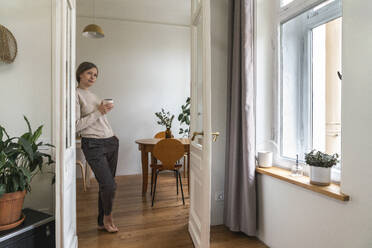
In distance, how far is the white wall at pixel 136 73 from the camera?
4.21 meters

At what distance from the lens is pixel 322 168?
4.66ft

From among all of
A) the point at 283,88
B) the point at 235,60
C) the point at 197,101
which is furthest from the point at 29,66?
the point at 283,88

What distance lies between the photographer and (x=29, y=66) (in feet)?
6.05

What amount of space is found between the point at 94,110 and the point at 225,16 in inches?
62.4

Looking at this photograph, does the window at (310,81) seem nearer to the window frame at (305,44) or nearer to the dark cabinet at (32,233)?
the window frame at (305,44)

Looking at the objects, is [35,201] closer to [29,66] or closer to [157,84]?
[29,66]

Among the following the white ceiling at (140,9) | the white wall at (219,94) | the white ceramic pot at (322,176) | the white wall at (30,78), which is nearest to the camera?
the white ceramic pot at (322,176)

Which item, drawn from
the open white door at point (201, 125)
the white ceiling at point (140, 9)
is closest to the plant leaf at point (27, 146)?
the open white door at point (201, 125)

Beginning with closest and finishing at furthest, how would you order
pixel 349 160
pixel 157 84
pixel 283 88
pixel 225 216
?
1. pixel 349 160
2. pixel 283 88
3. pixel 225 216
4. pixel 157 84

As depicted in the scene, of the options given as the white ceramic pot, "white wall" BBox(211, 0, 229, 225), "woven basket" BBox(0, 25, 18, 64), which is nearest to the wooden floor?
"white wall" BBox(211, 0, 229, 225)

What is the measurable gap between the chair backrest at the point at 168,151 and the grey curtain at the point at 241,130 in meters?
0.78

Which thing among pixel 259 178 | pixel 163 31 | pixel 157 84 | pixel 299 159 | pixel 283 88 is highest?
pixel 163 31

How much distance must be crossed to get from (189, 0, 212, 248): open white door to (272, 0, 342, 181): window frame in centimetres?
69

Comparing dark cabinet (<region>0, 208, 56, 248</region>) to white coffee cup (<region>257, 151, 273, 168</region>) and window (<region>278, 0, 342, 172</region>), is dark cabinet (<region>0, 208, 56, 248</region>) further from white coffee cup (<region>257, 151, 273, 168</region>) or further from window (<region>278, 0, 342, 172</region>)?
window (<region>278, 0, 342, 172</region>)
